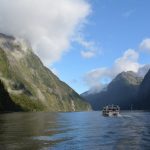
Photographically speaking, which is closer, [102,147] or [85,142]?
[102,147]

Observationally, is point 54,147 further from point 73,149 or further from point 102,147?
point 102,147

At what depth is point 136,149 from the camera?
188ft

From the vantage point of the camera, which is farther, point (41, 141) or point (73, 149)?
point (41, 141)

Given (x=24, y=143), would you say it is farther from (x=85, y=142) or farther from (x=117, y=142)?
(x=117, y=142)

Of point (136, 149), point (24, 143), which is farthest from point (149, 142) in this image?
point (24, 143)

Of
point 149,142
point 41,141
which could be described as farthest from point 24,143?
point 149,142

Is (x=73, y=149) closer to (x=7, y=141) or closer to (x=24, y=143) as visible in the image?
(x=24, y=143)

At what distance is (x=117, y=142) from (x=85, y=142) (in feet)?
18.8

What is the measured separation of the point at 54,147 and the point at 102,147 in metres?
7.62

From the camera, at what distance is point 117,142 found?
6712cm

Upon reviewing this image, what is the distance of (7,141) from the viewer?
66562 millimetres

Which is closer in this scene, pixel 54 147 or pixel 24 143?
pixel 54 147

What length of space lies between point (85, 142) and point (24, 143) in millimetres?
11143

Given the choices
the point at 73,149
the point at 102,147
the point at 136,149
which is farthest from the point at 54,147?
the point at 136,149
